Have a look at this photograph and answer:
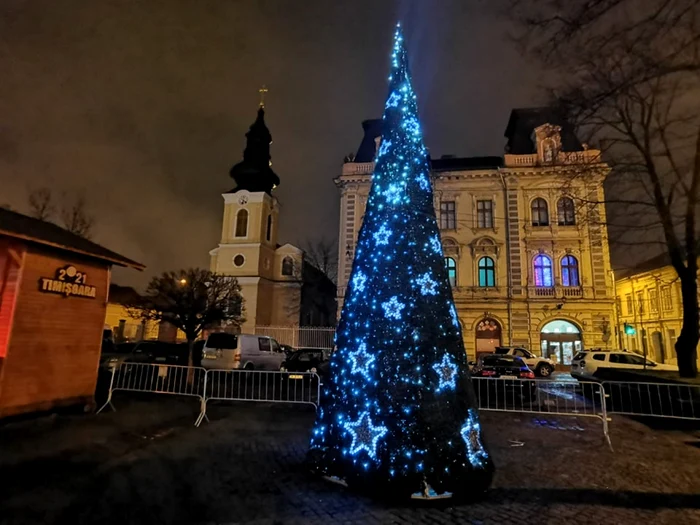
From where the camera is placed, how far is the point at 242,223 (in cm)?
4022

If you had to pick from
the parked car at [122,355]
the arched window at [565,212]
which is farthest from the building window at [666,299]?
the parked car at [122,355]

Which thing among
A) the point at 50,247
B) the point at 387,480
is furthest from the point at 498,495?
the point at 50,247

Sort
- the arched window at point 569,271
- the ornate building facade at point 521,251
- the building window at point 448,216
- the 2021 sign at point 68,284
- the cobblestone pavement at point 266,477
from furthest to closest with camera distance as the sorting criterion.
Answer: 1. the building window at point 448,216
2. the arched window at point 569,271
3. the ornate building facade at point 521,251
4. the 2021 sign at point 68,284
5. the cobblestone pavement at point 266,477

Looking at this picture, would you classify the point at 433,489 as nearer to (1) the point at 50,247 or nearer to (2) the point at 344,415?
(2) the point at 344,415

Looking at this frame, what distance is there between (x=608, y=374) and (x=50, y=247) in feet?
57.7

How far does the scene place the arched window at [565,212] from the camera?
27969mm

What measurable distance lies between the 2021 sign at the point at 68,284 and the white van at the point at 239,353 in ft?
21.7

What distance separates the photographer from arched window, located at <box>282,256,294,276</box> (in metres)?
41.2

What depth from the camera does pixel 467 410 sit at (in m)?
4.84

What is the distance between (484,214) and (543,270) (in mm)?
5634

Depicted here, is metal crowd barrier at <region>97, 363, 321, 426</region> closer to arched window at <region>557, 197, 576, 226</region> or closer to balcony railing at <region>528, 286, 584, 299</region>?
balcony railing at <region>528, 286, 584, 299</region>

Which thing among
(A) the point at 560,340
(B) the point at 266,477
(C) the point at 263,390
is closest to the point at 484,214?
(A) the point at 560,340

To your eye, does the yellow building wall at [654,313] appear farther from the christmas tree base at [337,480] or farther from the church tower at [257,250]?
the christmas tree base at [337,480]

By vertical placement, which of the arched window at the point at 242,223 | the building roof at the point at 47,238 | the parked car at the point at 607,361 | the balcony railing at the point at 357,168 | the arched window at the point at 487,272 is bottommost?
the parked car at the point at 607,361
